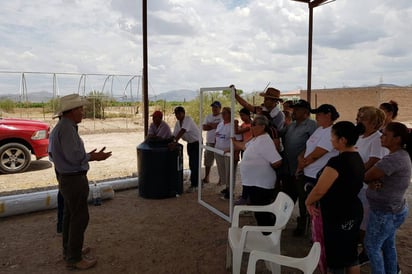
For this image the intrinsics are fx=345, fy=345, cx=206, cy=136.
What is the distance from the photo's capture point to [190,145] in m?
5.96

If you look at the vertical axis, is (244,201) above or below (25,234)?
above

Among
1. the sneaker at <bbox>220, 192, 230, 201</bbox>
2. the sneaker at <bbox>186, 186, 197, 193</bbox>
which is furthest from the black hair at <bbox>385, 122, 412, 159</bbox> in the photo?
the sneaker at <bbox>186, 186, 197, 193</bbox>

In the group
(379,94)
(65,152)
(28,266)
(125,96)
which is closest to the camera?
(65,152)

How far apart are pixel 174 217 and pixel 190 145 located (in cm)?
163

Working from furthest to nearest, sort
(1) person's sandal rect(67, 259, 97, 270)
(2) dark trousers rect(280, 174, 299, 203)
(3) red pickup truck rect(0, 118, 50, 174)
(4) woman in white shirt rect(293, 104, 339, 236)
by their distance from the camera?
(3) red pickup truck rect(0, 118, 50, 174) → (2) dark trousers rect(280, 174, 299, 203) → (4) woman in white shirt rect(293, 104, 339, 236) → (1) person's sandal rect(67, 259, 97, 270)

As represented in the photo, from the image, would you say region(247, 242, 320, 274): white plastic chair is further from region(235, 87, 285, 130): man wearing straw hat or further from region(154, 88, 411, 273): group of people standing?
region(235, 87, 285, 130): man wearing straw hat

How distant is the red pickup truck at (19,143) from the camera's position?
6906mm

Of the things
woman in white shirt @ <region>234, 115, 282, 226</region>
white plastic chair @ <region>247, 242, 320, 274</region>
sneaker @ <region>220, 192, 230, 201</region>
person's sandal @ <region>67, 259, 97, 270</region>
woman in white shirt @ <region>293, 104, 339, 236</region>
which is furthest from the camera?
sneaker @ <region>220, 192, 230, 201</region>

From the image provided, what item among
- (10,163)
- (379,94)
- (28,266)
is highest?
(379,94)

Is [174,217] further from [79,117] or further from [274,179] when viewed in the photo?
[79,117]

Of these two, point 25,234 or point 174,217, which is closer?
point 25,234

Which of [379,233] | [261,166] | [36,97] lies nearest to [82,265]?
[261,166]

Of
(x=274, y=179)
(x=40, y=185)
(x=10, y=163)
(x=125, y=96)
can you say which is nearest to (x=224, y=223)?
(x=274, y=179)

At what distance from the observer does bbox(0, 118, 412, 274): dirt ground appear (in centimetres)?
330
